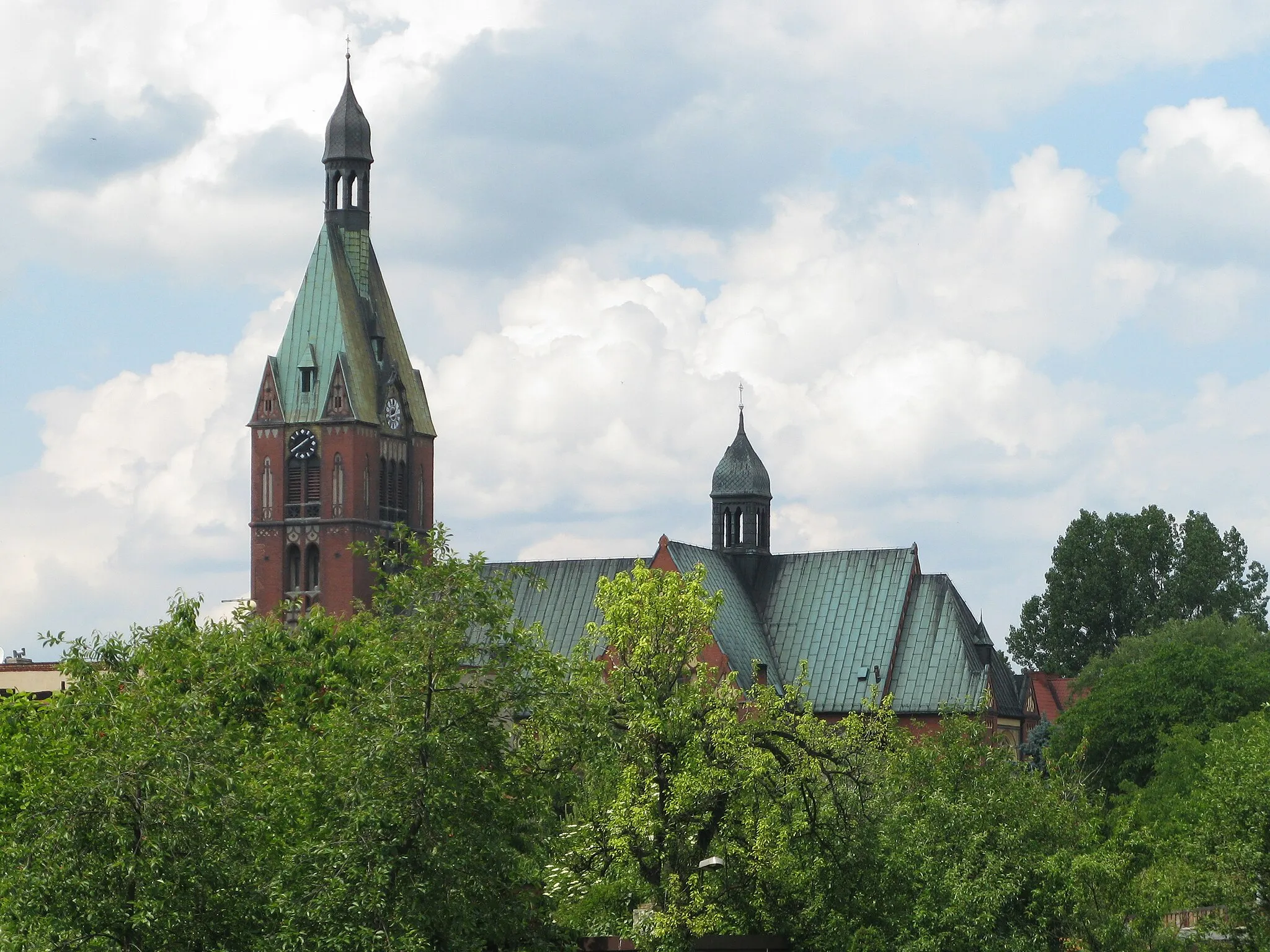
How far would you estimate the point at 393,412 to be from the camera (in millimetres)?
113188

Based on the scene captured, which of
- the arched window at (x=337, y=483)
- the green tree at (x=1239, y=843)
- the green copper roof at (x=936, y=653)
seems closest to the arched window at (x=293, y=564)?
the arched window at (x=337, y=483)

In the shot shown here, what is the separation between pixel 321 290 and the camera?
111 metres

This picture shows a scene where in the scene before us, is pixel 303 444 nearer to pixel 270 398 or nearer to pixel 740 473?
pixel 270 398

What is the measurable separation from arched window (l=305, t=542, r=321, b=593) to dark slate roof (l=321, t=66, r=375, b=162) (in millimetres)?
20994

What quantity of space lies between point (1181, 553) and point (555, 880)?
9039 centimetres

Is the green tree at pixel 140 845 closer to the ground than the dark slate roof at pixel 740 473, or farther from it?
closer to the ground

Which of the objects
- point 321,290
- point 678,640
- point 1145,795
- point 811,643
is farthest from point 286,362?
point 678,640

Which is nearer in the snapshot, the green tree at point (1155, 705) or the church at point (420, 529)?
the green tree at point (1155, 705)

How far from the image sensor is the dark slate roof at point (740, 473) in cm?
10638

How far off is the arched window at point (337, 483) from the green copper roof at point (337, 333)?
240cm

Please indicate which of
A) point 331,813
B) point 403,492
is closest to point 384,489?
point 403,492

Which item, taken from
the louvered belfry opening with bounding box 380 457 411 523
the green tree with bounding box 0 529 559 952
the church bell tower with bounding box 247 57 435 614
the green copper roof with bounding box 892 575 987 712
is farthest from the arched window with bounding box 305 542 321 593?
the green tree with bounding box 0 529 559 952

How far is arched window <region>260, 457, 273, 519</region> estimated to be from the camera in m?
111

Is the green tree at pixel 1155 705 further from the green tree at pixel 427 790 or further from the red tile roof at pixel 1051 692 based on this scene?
the green tree at pixel 427 790
